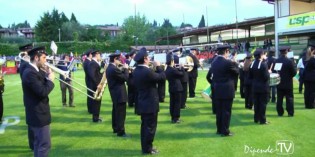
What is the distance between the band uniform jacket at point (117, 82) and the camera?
342 inches

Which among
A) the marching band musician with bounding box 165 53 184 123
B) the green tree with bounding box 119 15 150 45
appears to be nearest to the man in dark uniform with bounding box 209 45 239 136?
the marching band musician with bounding box 165 53 184 123

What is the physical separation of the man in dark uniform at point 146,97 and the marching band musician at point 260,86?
12.0 ft

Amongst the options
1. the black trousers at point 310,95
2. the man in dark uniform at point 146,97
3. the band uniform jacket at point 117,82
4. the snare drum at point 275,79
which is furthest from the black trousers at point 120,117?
the black trousers at point 310,95

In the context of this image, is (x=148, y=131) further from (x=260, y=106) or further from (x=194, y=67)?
(x=194, y=67)

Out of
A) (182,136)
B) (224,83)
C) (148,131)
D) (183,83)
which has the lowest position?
(182,136)

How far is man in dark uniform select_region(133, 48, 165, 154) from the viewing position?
719cm

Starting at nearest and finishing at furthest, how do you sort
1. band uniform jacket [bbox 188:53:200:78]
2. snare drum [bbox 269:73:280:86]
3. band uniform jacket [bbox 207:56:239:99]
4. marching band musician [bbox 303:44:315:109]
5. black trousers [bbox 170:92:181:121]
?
band uniform jacket [bbox 207:56:239:99]
black trousers [bbox 170:92:181:121]
snare drum [bbox 269:73:280:86]
marching band musician [bbox 303:44:315:109]
band uniform jacket [bbox 188:53:200:78]

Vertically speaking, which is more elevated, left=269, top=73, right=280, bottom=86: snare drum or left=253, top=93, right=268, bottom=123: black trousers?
left=269, top=73, right=280, bottom=86: snare drum

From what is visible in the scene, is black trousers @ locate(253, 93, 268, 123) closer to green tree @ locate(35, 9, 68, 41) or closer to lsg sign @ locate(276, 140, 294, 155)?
lsg sign @ locate(276, 140, 294, 155)

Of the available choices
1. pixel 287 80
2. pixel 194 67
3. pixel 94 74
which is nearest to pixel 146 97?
pixel 94 74

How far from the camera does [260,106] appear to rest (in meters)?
9.67

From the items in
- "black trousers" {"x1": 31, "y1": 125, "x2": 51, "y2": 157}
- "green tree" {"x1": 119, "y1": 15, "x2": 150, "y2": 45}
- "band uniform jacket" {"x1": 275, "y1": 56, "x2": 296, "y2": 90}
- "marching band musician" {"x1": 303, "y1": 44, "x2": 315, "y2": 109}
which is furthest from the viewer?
"green tree" {"x1": 119, "y1": 15, "x2": 150, "y2": 45}

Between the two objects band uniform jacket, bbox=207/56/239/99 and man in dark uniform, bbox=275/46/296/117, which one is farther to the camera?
man in dark uniform, bbox=275/46/296/117

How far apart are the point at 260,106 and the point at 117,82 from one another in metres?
4.12
